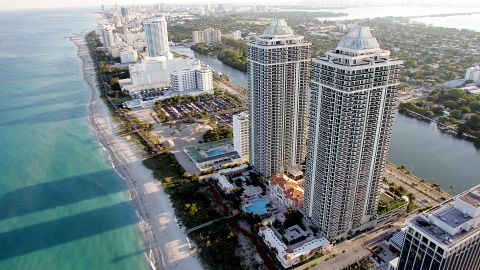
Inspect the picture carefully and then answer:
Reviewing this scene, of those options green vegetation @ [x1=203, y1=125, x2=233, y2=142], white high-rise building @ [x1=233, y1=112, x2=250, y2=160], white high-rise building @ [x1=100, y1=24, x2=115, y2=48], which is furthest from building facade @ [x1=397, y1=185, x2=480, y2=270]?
white high-rise building @ [x1=100, y1=24, x2=115, y2=48]

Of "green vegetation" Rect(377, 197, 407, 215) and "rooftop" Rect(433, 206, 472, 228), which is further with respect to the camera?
"green vegetation" Rect(377, 197, 407, 215)

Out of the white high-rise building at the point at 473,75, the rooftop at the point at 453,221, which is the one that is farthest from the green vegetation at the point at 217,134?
the white high-rise building at the point at 473,75

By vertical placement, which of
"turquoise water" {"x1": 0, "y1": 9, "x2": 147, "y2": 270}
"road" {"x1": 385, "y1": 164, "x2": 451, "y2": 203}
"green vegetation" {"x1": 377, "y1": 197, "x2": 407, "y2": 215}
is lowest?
"turquoise water" {"x1": 0, "y1": 9, "x2": 147, "y2": 270}

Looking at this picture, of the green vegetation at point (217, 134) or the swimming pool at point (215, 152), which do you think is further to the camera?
the green vegetation at point (217, 134)

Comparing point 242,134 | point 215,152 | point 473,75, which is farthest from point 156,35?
point 473,75

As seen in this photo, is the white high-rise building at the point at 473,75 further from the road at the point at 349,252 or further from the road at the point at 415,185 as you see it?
the road at the point at 349,252

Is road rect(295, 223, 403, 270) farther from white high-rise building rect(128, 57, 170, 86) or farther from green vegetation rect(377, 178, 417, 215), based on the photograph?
white high-rise building rect(128, 57, 170, 86)
